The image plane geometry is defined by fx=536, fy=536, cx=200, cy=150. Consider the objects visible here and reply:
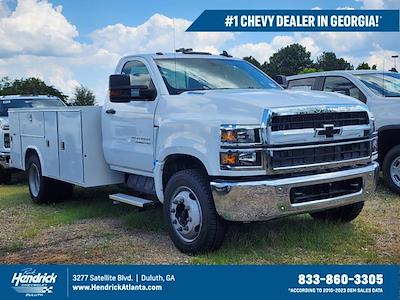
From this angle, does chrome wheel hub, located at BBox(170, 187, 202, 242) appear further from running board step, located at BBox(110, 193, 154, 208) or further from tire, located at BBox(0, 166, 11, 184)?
tire, located at BBox(0, 166, 11, 184)

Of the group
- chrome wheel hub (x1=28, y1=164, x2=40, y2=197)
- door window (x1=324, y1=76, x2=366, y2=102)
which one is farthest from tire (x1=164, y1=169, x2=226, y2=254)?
door window (x1=324, y1=76, x2=366, y2=102)

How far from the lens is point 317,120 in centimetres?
480

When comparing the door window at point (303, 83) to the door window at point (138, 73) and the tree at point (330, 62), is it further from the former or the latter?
the door window at point (138, 73)

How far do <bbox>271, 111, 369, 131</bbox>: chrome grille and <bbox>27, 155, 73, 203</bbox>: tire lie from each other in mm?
4434

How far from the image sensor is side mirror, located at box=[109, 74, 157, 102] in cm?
554

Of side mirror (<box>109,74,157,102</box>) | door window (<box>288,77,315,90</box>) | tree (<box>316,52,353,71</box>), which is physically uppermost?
tree (<box>316,52,353,71</box>)

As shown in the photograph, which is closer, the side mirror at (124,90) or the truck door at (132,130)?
the side mirror at (124,90)

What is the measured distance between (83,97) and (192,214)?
2493 mm

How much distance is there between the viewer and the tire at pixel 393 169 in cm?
764

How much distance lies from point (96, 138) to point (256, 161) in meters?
2.73

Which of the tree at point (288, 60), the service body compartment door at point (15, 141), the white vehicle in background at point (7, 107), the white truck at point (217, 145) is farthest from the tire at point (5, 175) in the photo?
the tree at point (288, 60)

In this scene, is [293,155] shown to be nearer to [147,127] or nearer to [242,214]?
[242,214]

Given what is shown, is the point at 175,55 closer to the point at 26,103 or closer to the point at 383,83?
the point at 383,83

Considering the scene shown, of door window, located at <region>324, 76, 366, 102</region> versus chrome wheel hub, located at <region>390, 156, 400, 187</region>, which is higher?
door window, located at <region>324, 76, 366, 102</region>
